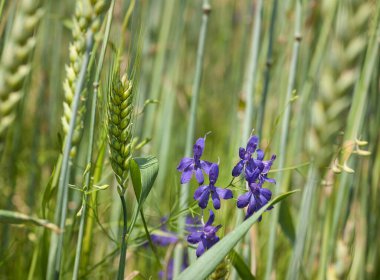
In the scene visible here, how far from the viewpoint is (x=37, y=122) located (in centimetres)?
144

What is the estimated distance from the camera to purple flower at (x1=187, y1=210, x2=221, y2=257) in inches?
25.1

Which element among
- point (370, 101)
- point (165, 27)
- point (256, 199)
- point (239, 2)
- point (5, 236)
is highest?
point (239, 2)

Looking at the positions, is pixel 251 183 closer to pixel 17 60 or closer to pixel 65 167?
pixel 65 167

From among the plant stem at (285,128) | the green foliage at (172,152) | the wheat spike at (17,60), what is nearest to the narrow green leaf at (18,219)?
the green foliage at (172,152)

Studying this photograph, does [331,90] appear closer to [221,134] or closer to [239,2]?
[221,134]

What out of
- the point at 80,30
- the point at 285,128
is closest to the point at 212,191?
the point at 80,30

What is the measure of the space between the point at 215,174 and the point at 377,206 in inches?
32.0

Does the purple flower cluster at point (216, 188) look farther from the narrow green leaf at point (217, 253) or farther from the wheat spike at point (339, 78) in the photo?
the wheat spike at point (339, 78)

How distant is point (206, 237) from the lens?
64 centimetres

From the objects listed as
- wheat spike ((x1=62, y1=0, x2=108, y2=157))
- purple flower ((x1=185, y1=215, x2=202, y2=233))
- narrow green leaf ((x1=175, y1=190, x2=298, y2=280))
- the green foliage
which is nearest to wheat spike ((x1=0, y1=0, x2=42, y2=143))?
the green foliage

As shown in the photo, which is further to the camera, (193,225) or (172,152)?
(172,152)

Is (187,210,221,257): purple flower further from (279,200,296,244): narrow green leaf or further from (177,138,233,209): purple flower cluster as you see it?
(279,200,296,244): narrow green leaf

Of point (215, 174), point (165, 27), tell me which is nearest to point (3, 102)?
point (215, 174)

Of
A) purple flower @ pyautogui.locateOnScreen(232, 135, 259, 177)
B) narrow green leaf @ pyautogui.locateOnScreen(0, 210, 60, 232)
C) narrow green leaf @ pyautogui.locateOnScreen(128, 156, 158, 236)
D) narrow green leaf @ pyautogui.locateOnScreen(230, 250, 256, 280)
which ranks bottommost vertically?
narrow green leaf @ pyautogui.locateOnScreen(230, 250, 256, 280)
